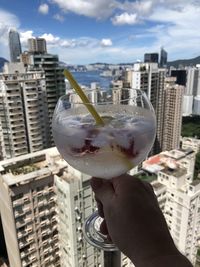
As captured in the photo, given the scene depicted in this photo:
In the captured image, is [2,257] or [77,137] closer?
[77,137]

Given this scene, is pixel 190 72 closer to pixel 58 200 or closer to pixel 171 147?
pixel 171 147

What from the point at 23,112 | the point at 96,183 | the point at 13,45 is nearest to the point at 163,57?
the point at 13,45

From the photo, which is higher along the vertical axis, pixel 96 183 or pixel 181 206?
pixel 96 183

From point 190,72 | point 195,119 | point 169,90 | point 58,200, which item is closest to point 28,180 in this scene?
point 58,200

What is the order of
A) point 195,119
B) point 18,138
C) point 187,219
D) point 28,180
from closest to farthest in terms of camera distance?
point 28,180
point 187,219
point 18,138
point 195,119

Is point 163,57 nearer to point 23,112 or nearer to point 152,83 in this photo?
point 152,83

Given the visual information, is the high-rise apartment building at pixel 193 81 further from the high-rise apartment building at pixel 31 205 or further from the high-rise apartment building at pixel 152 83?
the high-rise apartment building at pixel 31 205

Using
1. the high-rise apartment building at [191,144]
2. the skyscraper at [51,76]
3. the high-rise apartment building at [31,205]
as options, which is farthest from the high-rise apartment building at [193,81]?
the high-rise apartment building at [31,205]
